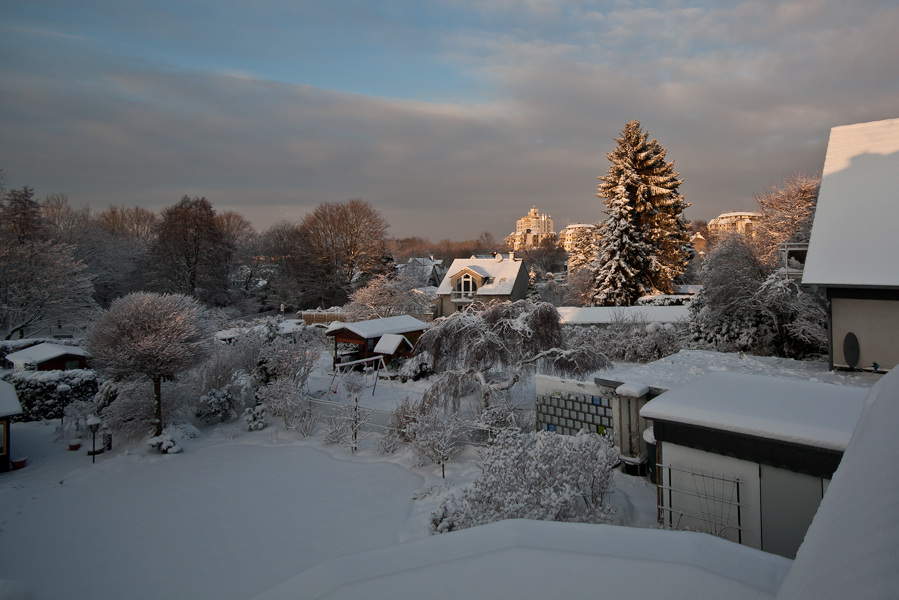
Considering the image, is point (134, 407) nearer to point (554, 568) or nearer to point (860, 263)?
point (554, 568)

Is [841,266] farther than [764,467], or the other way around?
[841,266]

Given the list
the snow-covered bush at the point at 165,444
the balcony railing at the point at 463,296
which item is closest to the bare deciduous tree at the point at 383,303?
the balcony railing at the point at 463,296

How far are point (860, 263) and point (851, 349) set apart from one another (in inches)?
77.6

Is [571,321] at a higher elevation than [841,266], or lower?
lower

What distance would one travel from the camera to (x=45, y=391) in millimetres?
13648

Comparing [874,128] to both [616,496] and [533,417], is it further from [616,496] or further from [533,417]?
[616,496]

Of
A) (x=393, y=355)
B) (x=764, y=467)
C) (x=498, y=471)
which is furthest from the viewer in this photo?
(x=393, y=355)

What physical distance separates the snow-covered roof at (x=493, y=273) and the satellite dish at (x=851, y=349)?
22377mm

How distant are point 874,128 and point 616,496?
1410cm

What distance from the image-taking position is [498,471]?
6.03 meters

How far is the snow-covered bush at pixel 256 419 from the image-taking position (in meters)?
12.7

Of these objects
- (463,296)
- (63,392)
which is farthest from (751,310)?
(63,392)

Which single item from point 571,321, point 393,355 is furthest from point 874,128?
point 393,355

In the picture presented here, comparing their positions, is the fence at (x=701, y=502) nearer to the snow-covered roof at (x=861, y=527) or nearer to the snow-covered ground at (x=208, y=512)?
the snow-covered ground at (x=208, y=512)
